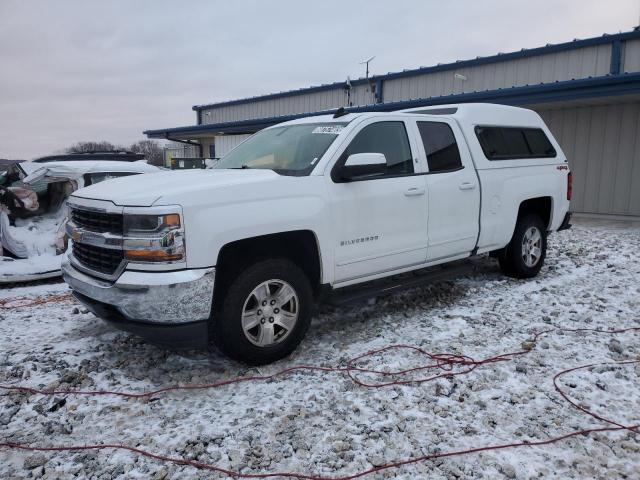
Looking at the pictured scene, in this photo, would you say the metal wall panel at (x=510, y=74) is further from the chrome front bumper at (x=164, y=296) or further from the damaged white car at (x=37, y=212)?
the chrome front bumper at (x=164, y=296)

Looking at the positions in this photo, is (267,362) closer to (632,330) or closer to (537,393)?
(537,393)

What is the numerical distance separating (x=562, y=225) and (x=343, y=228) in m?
4.19

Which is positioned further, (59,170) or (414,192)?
(59,170)

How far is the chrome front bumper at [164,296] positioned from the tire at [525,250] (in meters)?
4.28

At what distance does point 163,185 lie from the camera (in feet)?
12.0

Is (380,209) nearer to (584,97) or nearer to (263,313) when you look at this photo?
(263,313)

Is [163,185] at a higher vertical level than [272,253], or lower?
higher

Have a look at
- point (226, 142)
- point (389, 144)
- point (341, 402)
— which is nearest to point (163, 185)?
point (341, 402)

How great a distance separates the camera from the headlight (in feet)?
10.9

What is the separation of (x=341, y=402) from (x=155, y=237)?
1.69m

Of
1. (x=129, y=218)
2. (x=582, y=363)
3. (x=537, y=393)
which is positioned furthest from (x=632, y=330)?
(x=129, y=218)

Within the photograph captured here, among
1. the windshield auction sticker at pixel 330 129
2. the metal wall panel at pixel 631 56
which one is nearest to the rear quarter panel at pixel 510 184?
the windshield auction sticker at pixel 330 129

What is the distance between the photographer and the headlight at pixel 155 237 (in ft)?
10.9

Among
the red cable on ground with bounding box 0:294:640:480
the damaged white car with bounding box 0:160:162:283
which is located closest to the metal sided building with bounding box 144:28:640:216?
the red cable on ground with bounding box 0:294:640:480
